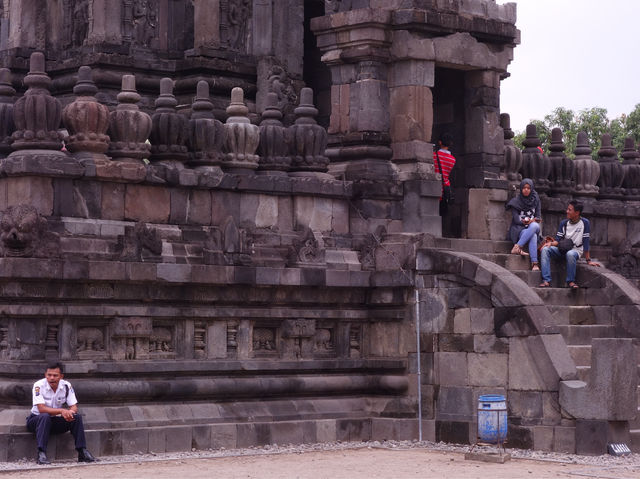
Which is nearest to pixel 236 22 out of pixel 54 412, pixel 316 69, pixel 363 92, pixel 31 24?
pixel 316 69

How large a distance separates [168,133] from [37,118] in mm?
2045

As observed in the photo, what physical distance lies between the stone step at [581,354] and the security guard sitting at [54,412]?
291 inches

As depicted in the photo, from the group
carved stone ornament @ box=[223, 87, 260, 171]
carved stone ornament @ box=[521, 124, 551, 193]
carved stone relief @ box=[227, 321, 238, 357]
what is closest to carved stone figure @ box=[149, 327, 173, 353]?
carved stone relief @ box=[227, 321, 238, 357]

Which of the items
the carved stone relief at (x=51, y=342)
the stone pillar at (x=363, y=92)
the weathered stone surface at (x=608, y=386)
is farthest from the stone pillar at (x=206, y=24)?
the weathered stone surface at (x=608, y=386)

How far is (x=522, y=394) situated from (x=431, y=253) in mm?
2748

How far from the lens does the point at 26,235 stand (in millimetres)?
21203

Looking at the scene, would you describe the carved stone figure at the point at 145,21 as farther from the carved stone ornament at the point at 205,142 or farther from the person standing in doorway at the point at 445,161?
the person standing in doorway at the point at 445,161

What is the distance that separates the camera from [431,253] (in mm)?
24594

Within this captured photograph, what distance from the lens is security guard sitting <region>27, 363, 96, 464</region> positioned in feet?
68.0

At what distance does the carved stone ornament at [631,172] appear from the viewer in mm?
29906

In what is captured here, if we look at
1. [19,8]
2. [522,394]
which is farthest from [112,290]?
[19,8]

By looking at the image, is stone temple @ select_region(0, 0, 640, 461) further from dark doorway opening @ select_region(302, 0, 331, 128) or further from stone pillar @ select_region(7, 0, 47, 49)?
dark doorway opening @ select_region(302, 0, 331, 128)

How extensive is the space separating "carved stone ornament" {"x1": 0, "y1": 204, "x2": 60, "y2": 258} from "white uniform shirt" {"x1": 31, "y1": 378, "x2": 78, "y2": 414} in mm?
1721

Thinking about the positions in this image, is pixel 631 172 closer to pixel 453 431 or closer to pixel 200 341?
pixel 453 431
